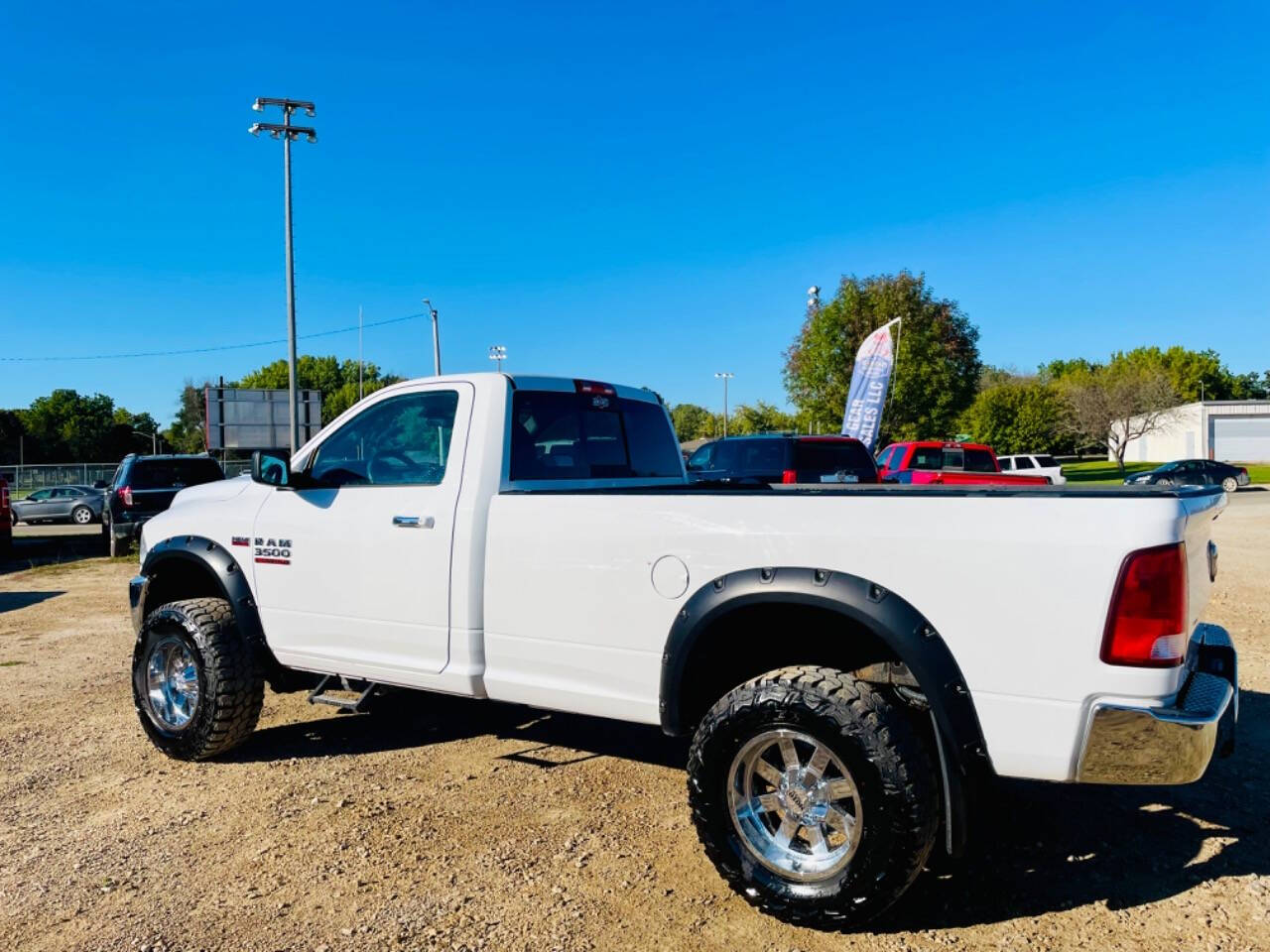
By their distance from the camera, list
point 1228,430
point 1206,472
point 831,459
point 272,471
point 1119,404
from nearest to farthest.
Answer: point 272,471, point 831,459, point 1206,472, point 1119,404, point 1228,430

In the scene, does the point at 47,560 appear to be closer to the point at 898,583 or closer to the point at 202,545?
the point at 202,545

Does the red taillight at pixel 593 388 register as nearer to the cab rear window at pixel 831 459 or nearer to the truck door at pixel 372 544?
Result: the truck door at pixel 372 544

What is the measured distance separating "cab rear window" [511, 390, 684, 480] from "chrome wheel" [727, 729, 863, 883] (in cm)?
168

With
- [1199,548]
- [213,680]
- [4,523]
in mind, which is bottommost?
[213,680]

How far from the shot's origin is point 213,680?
14.9 ft

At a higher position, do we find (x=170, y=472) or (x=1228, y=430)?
(x=1228, y=430)

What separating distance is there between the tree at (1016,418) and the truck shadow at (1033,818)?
173 feet

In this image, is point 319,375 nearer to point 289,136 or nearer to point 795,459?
point 289,136

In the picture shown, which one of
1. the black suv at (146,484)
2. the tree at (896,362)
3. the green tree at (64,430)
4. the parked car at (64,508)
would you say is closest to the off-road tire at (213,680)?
the black suv at (146,484)

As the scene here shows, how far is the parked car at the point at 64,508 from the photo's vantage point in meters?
27.9

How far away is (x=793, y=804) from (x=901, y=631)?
2.56 feet

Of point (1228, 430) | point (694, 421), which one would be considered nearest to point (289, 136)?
point (1228, 430)

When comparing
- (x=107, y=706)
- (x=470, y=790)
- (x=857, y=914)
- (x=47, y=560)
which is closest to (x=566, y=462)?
(x=470, y=790)

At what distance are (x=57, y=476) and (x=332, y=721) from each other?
1727 inches
